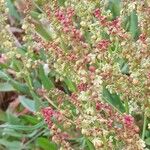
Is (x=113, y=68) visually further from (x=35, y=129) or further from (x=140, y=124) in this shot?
(x=35, y=129)

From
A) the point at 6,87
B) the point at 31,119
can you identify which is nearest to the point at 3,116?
the point at 6,87

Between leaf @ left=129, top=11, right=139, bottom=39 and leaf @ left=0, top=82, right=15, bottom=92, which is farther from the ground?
leaf @ left=129, top=11, right=139, bottom=39

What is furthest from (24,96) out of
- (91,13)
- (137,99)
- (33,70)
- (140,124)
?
(137,99)

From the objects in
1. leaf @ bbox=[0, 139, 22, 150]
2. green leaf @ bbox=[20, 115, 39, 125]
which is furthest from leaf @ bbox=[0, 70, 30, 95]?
leaf @ bbox=[0, 139, 22, 150]

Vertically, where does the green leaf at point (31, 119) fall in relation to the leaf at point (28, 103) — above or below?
below

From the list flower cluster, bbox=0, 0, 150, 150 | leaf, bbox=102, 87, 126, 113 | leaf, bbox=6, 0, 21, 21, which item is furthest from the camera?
leaf, bbox=6, 0, 21, 21

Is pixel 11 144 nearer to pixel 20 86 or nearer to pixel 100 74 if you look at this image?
pixel 20 86

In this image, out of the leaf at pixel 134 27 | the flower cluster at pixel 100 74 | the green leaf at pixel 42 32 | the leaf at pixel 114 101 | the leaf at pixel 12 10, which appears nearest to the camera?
the flower cluster at pixel 100 74

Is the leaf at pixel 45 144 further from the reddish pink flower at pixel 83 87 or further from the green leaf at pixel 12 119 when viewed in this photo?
the reddish pink flower at pixel 83 87

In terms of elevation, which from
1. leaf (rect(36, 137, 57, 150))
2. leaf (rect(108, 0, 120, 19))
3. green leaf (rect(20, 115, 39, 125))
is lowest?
leaf (rect(36, 137, 57, 150))

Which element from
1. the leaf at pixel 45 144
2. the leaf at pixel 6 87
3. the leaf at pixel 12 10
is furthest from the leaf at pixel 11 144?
the leaf at pixel 12 10

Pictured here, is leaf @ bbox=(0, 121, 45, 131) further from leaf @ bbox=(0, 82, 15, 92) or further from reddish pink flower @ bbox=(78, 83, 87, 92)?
reddish pink flower @ bbox=(78, 83, 87, 92)
